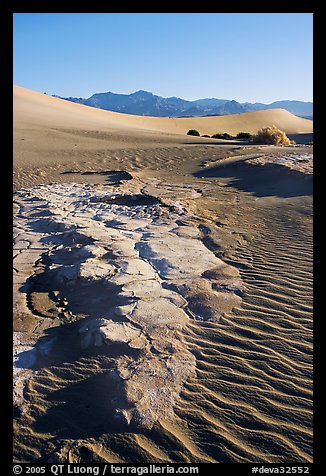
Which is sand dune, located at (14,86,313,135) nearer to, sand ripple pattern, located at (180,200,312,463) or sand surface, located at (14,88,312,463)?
sand surface, located at (14,88,312,463)

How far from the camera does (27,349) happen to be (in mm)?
3361

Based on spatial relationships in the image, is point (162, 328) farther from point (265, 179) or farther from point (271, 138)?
point (271, 138)

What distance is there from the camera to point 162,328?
3.60m

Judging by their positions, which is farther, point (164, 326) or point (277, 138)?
point (277, 138)

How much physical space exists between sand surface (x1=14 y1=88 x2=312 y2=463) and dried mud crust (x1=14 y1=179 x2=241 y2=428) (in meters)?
0.01

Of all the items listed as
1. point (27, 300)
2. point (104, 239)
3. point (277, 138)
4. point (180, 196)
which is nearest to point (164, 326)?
point (27, 300)

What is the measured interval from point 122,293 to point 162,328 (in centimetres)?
72

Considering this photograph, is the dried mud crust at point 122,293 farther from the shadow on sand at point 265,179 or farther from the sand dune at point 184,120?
the sand dune at point 184,120

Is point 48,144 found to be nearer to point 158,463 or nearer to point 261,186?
point 261,186

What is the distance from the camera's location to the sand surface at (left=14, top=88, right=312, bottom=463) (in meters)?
2.57

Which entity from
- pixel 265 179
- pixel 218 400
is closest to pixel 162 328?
pixel 218 400

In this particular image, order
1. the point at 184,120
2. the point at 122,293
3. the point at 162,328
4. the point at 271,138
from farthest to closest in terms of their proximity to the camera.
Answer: the point at 184,120 → the point at 271,138 → the point at 122,293 → the point at 162,328

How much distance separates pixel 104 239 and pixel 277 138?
1356cm

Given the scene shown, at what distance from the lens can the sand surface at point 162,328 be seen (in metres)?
2.57
